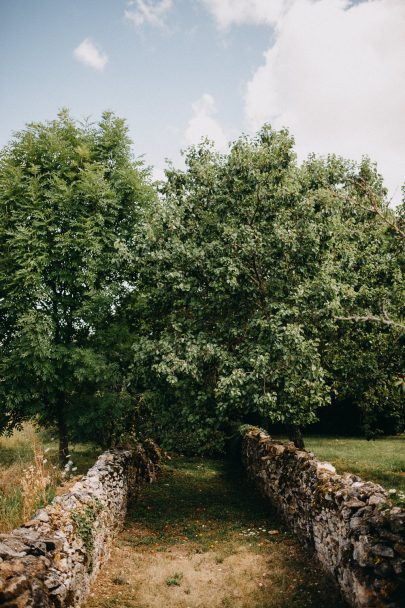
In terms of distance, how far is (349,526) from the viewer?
7.20m

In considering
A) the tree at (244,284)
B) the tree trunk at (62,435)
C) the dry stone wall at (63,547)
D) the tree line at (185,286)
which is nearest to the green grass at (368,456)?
the tree line at (185,286)

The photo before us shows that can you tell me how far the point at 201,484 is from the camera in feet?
55.4

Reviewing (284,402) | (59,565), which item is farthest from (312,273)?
(59,565)

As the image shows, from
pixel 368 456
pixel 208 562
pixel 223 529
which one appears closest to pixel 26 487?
pixel 208 562

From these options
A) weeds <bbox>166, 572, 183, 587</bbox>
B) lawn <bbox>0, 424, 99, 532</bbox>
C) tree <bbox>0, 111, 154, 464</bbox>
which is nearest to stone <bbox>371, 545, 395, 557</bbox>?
weeds <bbox>166, 572, 183, 587</bbox>

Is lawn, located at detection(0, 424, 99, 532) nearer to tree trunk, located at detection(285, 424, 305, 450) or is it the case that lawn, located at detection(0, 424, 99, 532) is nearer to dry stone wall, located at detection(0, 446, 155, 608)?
dry stone wall, located at detection(0, 446, 155, 608)

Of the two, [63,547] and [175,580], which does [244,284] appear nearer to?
[175,580]

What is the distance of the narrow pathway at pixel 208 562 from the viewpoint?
7578 mm

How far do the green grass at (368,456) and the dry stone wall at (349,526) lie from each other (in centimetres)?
461

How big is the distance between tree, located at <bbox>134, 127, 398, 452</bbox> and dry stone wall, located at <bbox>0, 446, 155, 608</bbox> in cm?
337

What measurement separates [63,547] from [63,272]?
9344 millimetres

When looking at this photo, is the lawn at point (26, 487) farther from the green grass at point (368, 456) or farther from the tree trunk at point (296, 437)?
the green grass at point (368, 456)

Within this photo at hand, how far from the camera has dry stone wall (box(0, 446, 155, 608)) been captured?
519 centimetres

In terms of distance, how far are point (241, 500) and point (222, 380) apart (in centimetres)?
552
